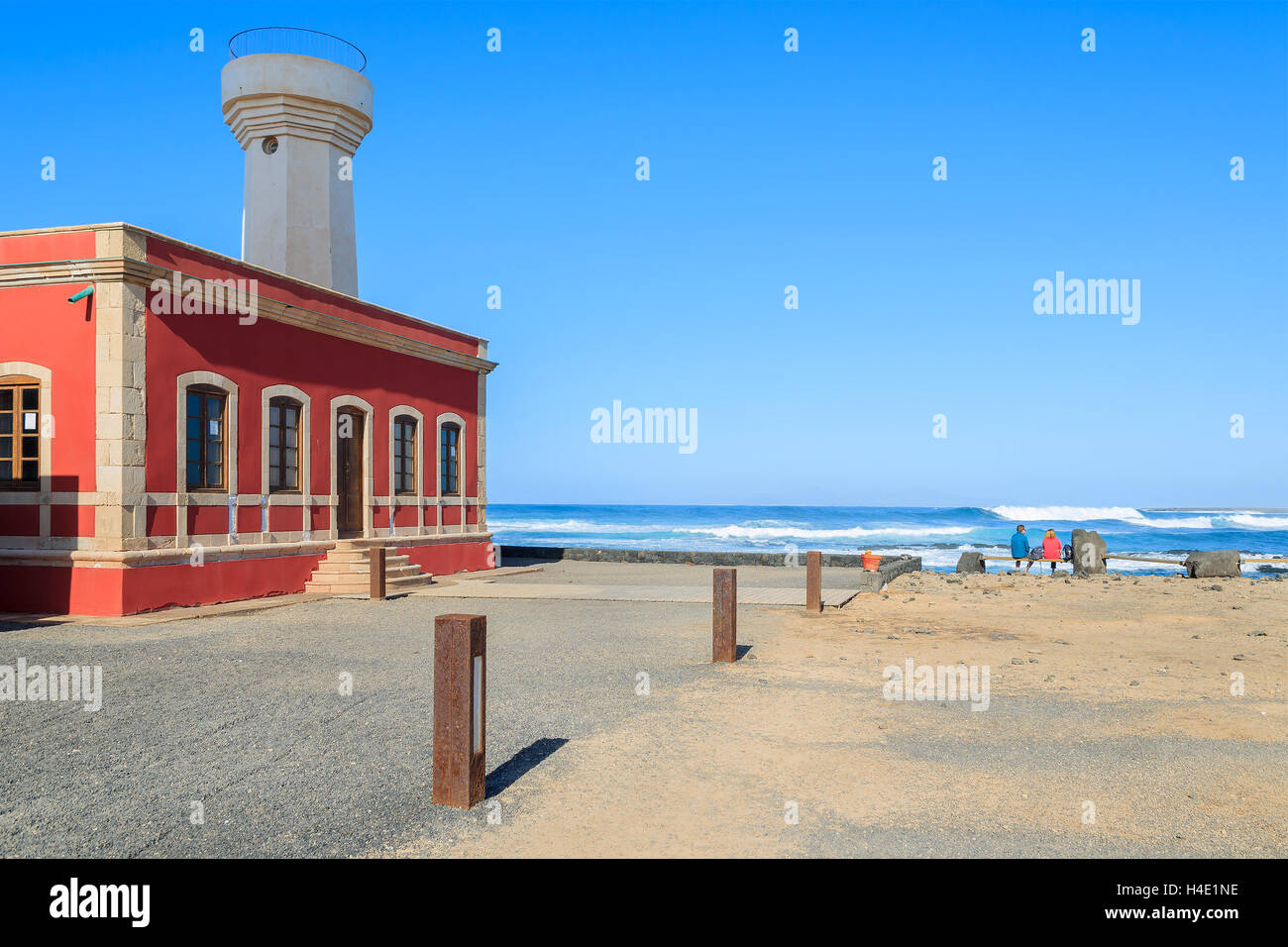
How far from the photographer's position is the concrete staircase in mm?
14805

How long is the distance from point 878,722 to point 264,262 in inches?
667

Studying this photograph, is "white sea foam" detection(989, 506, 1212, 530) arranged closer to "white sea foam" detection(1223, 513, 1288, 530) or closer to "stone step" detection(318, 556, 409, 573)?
"white sea foam" detection(1223, 513, 1288, 530)

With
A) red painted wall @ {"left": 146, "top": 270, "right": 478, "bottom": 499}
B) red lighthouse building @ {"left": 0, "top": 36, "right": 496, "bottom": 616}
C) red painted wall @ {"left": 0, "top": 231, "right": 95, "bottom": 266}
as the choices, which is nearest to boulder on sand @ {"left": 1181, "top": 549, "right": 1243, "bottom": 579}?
red painted wall @ {"left": 146, "top": 270, "right": 478, "bottom": 499}

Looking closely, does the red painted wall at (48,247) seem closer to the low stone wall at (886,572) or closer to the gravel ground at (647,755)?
the gravel ground at (647,755)

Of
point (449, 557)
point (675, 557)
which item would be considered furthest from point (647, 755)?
point (675, 557)

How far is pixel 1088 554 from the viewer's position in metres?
21.3

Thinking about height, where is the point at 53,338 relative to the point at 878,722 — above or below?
above

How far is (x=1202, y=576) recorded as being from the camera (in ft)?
66.9

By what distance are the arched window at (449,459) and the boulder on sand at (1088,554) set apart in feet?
48.0

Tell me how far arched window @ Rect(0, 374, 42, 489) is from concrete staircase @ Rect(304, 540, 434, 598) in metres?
4.34

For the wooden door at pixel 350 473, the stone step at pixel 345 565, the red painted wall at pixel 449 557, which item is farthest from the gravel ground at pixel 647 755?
the red painted wall at pixel 449 557

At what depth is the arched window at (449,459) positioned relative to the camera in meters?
18.9
